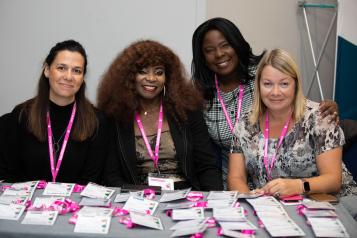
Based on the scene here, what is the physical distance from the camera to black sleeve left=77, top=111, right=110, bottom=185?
2.16 m

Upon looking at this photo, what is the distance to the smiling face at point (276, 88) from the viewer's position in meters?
1.94

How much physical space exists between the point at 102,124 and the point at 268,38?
2.21m

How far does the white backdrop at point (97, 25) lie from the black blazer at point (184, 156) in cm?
117

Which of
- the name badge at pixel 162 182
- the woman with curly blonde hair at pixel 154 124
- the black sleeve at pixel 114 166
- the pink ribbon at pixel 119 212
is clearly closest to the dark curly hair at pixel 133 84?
the woman with curly blonde hair at pixel 154 124

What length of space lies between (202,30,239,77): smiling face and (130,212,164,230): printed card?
117cm

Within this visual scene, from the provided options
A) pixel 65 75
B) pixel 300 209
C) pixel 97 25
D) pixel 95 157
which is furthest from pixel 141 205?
pixel 97 25

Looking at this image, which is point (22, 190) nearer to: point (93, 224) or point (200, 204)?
point (93, 224)

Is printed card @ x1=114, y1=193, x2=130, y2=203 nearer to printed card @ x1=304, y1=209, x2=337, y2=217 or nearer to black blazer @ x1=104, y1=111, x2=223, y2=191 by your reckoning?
black blazer @ x1=104, y1=111, x2=223, y2=191

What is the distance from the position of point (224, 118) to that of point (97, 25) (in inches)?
58.3

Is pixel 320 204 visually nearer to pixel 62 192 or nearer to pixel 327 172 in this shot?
pixel 327 172

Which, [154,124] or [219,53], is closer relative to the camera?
[154,124]

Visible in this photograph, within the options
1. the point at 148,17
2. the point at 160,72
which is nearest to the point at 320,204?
the point at 160,72

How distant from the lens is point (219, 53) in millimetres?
2354

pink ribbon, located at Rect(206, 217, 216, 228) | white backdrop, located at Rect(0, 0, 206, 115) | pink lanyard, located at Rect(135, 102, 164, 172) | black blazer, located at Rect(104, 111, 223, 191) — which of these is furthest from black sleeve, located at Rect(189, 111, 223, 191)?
white backdrop, located at Rect(0, 0, 206, 115)
